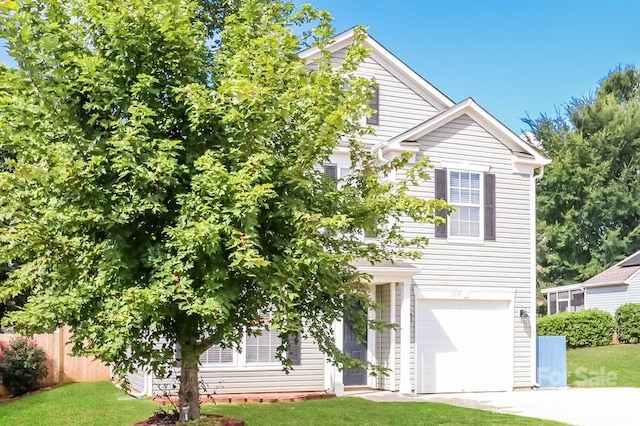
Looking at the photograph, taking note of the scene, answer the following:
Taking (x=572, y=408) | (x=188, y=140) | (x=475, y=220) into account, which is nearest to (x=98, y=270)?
(x=188, y=140)

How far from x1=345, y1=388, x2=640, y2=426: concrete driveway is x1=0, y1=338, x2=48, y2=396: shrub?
762cm

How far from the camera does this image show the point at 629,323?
84.0 ft

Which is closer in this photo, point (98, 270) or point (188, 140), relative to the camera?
point (98, 270)

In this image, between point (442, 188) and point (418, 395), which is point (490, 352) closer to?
point (418, 395)

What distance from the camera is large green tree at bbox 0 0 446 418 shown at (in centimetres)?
605

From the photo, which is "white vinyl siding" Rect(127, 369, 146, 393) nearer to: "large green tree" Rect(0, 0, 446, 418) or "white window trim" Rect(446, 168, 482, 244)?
"large green tree" Rect(0, 0, 446, 418)

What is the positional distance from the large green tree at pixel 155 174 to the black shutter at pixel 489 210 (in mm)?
9762

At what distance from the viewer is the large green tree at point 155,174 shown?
605 cm

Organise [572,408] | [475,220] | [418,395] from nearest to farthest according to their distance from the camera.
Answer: [572,408] → [418,395] → [475,220]

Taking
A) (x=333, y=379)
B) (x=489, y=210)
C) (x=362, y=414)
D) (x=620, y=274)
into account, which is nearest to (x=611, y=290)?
(x=620, y=274)

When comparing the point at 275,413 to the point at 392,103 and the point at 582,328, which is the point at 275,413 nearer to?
the point at 392,103

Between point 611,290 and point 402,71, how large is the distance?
18.3 meters

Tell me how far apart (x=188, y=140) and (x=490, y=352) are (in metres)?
11.7

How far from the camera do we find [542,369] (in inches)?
667
